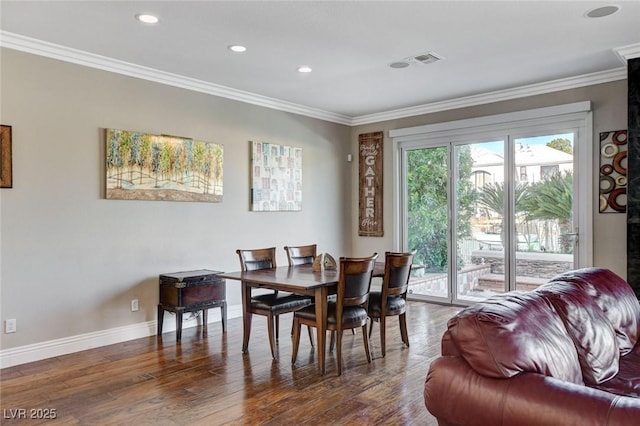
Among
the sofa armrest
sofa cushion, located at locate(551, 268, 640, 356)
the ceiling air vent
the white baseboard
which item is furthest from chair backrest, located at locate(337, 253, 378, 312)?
the white baseboard

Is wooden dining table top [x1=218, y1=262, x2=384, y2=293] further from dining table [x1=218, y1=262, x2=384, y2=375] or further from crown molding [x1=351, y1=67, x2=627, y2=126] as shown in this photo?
crown molding [x1=351, y1=67, x2=627, y2=126]

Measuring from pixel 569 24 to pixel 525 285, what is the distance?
10.2 feet

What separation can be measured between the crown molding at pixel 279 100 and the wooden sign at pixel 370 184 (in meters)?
0.34

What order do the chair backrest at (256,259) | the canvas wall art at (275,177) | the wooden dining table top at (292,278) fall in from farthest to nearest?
the canvas wall art at (275,177) < the chair backrest at (256,259) < the wooden dining table top at (292,278)

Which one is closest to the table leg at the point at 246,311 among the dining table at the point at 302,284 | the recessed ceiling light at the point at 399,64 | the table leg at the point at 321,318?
the dining table at the point at 302,284

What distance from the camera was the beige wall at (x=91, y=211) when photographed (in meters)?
3.80

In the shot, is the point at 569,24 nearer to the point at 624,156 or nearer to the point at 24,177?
the point at 624,156

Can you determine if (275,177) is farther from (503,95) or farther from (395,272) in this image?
(503,95)

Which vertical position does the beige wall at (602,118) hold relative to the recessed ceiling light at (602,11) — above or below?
below

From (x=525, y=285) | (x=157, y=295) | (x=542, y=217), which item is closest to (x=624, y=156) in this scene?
(x=542, y=217)

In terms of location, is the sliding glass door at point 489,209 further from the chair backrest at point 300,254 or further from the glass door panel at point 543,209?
the chair backrest at point 300,254

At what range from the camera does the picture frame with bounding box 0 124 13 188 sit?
368 centimetres

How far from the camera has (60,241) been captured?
159 inches

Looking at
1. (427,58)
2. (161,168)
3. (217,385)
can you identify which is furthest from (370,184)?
(217,385)
